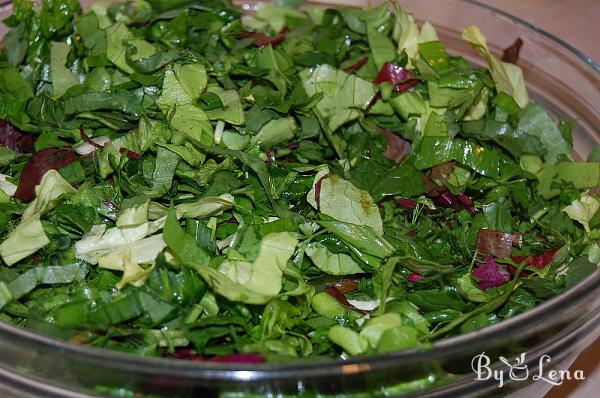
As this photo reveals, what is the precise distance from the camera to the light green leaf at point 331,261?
3.42ft

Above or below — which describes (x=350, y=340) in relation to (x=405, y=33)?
below

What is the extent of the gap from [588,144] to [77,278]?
94cm

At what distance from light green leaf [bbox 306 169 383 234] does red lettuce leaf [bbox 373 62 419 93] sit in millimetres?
298

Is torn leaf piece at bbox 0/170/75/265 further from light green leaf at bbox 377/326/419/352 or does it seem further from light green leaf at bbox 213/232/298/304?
light green leaf at bbox 377/326/419/352

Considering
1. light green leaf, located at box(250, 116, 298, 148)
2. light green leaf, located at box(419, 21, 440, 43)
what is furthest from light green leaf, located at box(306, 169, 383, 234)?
light green leaf, located at box(419, 21, 440, 43)

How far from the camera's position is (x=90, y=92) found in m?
1.23

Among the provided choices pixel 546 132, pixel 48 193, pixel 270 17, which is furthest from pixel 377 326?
pixel 270 17

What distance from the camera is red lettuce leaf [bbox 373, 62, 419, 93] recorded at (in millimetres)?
1329

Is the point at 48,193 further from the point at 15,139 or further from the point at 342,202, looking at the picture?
the point at 342,202

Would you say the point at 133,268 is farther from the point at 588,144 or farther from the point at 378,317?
the point at 588,144

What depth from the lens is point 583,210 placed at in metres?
1.20

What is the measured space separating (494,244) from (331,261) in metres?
0.25

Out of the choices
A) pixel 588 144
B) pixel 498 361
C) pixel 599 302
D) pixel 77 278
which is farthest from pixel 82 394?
pixel 588 144

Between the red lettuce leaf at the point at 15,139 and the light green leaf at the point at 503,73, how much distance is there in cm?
81
